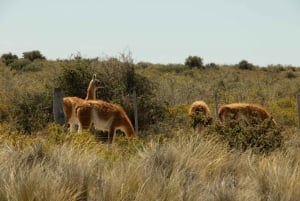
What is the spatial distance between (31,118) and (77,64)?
4527 millimetres

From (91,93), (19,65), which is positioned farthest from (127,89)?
(19,65)

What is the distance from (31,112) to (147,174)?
10169 mm

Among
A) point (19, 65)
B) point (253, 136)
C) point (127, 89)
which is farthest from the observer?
point (19, 65)

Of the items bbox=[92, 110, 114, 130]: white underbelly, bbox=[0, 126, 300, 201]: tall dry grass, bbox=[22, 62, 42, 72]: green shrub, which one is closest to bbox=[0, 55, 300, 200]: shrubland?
bbox=[0, 126, 300, 201]: tall dry grass

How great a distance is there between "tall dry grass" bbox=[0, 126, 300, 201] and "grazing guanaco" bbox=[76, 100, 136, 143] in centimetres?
464

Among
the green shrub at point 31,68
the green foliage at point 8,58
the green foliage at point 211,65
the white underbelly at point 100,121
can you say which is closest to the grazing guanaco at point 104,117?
the white underbelly at point 100,121

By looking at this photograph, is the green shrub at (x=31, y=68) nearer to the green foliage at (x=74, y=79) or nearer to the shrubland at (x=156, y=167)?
the green foliage at (x=74, y=79)

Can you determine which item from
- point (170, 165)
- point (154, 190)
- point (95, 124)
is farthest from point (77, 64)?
point (154, 190)

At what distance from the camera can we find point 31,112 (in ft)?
53.0

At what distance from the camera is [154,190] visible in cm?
595

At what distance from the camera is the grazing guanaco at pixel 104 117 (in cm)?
1345

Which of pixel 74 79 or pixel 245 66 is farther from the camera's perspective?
pixel 245 66

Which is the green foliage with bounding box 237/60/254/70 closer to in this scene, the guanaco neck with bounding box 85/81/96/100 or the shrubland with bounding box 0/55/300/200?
the guanaco neck with bounding box 85/81/96/100

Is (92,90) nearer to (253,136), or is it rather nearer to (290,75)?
(253,136)
